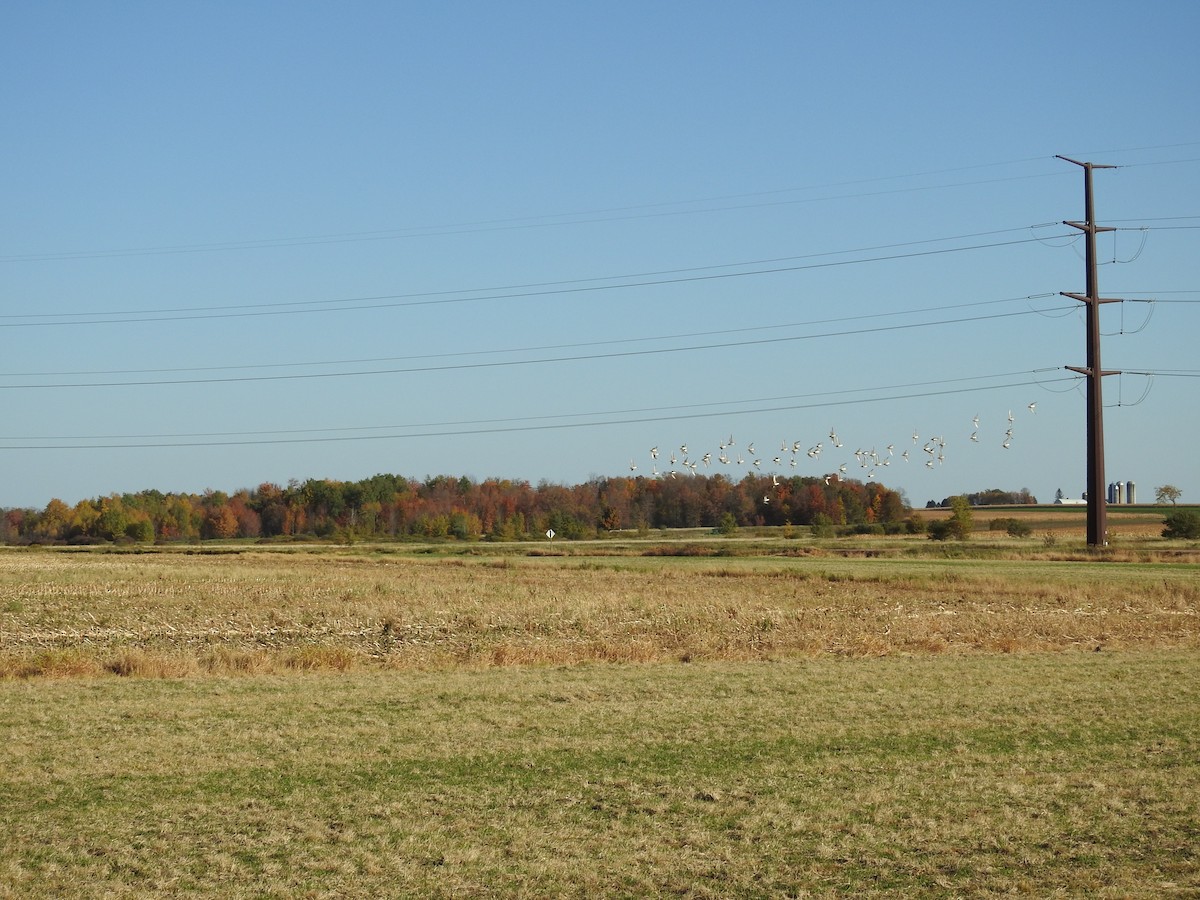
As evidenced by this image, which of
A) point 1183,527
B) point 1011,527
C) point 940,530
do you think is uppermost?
point 1183,527

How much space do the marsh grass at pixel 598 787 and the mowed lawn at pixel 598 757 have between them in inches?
1.7

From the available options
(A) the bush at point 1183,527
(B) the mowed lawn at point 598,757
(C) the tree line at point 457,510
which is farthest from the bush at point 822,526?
(B) the mowed lawn at point 598,757

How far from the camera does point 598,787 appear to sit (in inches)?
447

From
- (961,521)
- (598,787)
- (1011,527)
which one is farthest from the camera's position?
(1011,527)

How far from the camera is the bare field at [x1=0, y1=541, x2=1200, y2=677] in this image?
2314cm

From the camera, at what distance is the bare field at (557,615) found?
911 inches

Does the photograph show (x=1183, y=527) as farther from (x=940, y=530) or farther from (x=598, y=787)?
(x=598, y=787)

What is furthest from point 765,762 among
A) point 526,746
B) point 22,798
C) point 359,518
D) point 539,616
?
point 359,518

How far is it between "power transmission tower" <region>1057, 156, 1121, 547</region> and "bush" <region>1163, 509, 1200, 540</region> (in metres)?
26.9

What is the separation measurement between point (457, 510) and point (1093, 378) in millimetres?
105641

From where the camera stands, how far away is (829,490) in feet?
299

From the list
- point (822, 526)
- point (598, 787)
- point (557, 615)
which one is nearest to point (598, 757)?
point (598, 787)

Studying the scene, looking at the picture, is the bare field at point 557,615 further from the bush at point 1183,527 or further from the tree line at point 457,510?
the tree line at point 457,510

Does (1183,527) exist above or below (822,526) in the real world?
above
